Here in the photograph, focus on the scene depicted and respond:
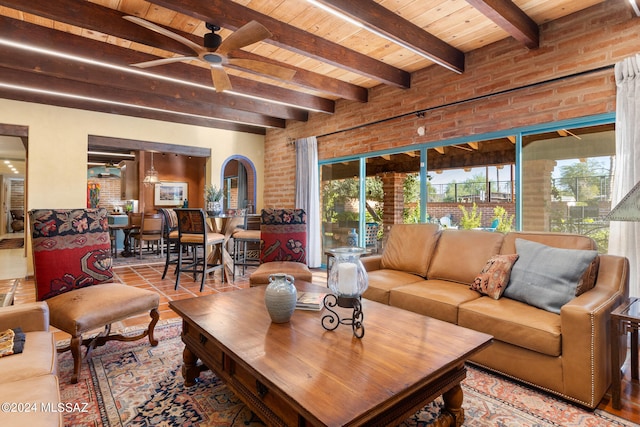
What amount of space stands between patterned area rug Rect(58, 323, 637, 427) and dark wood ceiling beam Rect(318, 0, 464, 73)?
2.79m

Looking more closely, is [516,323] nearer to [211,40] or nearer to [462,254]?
[462,254]

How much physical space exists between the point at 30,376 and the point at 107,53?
11.1ft

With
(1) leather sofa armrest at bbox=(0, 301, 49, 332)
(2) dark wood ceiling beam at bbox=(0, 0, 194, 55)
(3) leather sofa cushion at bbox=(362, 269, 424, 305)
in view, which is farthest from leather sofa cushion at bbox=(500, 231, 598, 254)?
(2) dark wood ceiling beam at bbox=(0, 0, 194, 55)

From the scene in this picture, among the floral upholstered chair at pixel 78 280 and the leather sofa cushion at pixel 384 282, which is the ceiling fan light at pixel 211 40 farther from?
the leather sofa cushion at pixel 384 282

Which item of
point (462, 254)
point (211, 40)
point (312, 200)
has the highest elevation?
point (211, 40)

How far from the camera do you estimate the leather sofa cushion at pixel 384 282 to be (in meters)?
2.85

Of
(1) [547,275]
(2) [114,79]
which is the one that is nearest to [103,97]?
(2) [114,79]

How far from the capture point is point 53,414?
1.09 metres

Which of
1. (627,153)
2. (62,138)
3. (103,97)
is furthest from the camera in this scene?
(62,138)

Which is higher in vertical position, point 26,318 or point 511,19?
point 511,19

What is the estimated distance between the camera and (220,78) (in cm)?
343

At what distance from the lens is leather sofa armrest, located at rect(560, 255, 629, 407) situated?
5.84 ft

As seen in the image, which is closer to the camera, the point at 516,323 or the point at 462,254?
the point at 516,323

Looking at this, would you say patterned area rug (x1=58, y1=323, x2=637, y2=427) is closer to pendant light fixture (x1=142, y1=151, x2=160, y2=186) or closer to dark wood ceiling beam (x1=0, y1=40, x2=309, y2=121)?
dark wood ceiling beam (x1=0, y1=40, x2=309, y2=121)
